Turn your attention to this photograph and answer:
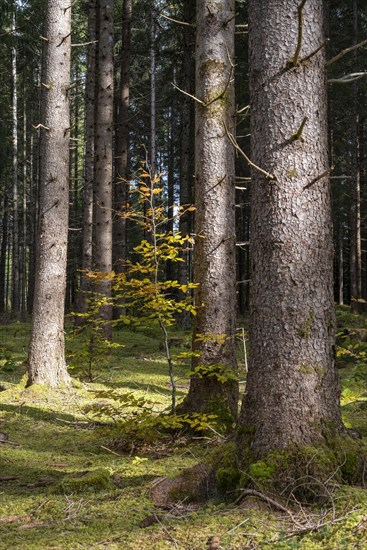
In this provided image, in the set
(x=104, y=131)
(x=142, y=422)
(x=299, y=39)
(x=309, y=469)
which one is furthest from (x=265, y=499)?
(x=104, y=131)

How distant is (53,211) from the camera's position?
821cm

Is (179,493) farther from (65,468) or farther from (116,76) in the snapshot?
(116,76)

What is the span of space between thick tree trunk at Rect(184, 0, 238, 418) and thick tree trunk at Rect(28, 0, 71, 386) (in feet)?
10.1

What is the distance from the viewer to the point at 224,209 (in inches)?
228

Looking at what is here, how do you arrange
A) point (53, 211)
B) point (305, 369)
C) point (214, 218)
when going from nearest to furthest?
point (305, 369), point (214, 218), point (53, 211)

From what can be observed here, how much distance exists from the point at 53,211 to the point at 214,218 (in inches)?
134

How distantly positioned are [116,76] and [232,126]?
773 inches

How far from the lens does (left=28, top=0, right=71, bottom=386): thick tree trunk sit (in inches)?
313

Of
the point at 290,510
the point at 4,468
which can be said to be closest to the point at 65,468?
the point at 4,468

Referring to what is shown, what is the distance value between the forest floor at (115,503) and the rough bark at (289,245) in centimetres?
50

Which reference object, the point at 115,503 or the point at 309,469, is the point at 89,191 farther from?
the point at 309,469

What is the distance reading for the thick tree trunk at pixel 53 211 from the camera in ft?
26.1

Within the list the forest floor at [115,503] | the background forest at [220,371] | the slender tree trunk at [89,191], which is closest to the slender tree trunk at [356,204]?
the slender tree trunk at [89,191]

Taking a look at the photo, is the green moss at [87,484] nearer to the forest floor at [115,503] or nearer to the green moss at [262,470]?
the forest floor at [115,503]
